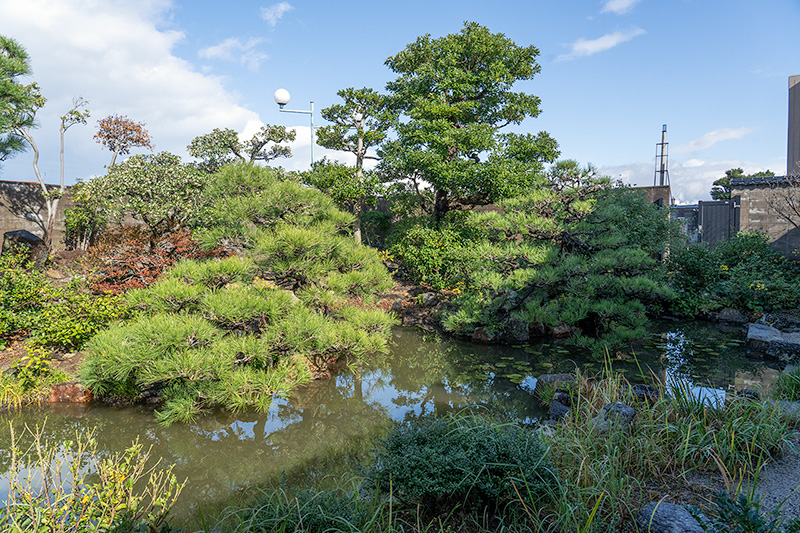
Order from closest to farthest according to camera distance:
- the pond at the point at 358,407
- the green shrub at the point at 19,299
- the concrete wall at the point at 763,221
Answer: the pond at the point at 358,407, the green shrub at the point at 19,299, the concrete wall at the point at 763,221

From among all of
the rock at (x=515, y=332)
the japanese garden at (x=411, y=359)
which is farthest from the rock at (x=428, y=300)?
the rock at (x=515, y=332)

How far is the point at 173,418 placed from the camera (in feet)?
11.9

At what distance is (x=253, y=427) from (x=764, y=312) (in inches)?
298

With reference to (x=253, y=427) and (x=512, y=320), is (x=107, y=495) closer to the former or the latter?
(x=253, y=427)

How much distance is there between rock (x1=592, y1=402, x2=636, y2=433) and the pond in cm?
62

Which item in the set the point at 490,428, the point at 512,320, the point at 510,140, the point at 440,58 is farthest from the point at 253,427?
the point at 440,58

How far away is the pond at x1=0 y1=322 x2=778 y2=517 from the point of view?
3.23 meters

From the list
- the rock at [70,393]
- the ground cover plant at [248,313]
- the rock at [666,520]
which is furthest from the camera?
the rock at [70,393]

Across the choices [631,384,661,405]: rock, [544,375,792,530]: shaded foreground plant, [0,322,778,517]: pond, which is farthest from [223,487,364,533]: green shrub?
[631,384,661,405]: rock

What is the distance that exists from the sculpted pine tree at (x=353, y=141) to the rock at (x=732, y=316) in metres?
6.21

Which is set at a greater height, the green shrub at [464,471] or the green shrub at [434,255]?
the green shrub at [434,255]

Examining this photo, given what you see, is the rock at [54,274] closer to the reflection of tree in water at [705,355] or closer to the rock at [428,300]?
the rock at [428,300]

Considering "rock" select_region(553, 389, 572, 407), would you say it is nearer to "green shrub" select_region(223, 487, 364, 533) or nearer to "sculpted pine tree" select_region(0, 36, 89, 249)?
"green shrub" select_region(223, 487, 364, 533)

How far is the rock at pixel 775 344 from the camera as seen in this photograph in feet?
17.6
